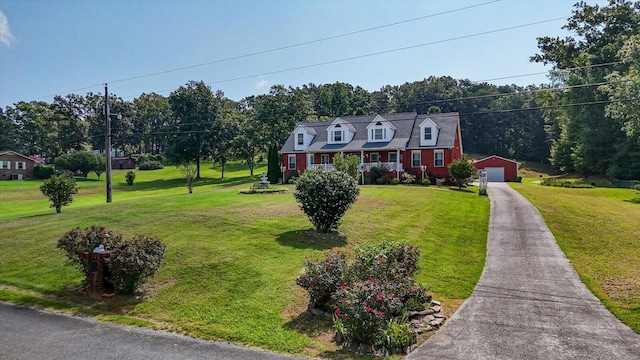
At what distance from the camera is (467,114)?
71.8 feet

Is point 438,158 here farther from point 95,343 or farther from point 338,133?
point 95,343

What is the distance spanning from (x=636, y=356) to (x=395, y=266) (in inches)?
178

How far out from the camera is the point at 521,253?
14281 millimetres

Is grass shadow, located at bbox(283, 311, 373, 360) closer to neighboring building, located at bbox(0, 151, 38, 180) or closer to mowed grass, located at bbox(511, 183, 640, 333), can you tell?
mowed grass, located at bbox(511, 183, 640, 333)

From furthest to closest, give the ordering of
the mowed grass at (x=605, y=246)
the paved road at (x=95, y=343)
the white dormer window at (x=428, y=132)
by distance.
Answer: the white dormer window at (x=428, y=132) < the mowed grass at (x=605, y=246) < the paved road at (x=95, y=343)

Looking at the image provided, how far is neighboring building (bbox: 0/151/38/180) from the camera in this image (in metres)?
65.2

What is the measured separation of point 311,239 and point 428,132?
28.2 m

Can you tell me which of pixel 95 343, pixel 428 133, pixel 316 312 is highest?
pixel 428 133

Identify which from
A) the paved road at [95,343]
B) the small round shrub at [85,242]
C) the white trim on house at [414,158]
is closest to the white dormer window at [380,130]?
the white trim on house at [414,158]

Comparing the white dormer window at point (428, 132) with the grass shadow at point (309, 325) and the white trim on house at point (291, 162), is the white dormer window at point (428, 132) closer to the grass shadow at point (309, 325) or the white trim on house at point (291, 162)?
the white trim on house at point (291, 162)

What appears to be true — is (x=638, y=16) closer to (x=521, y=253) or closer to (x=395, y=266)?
(x=521, y=253)

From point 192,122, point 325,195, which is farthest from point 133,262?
point 192,122

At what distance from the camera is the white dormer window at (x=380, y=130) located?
41.4 m

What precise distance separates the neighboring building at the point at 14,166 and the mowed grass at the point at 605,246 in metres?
74.3
